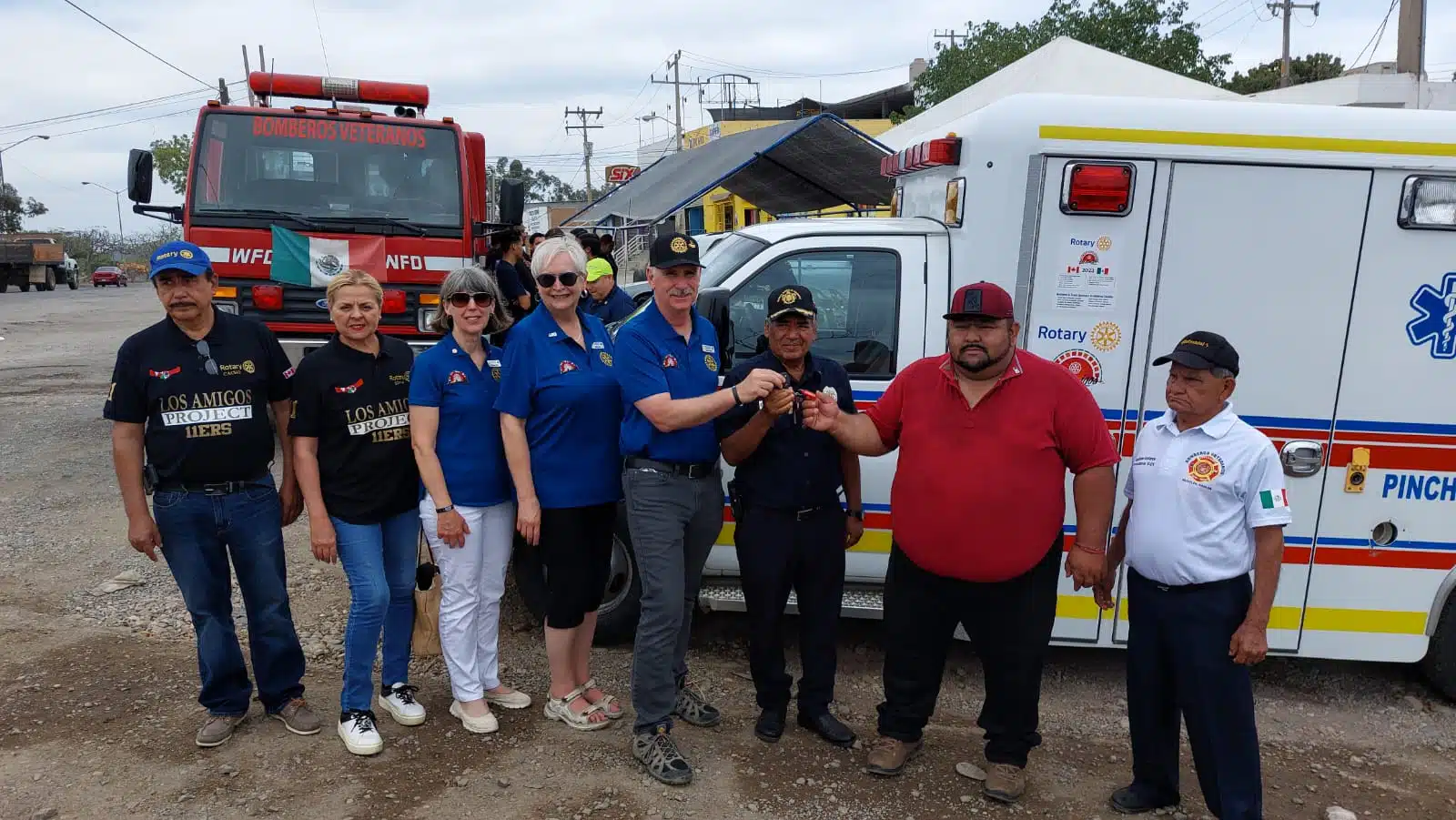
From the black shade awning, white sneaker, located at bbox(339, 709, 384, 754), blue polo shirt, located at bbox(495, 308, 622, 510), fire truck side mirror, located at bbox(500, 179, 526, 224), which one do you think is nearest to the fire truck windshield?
fire truck side mirror, located at bbox(500, 179, 526, 224)

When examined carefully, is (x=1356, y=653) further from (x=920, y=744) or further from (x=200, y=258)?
(x=200, y=258)

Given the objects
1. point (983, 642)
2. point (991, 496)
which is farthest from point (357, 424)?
point (983, 642)

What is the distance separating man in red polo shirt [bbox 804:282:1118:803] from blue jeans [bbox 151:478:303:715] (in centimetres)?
208

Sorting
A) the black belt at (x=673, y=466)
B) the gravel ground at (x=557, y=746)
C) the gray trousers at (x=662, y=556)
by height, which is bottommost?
the gravel ground at (x=557, y=746)

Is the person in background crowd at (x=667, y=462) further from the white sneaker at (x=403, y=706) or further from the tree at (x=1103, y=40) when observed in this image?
the tree at (x=1103, y=40)

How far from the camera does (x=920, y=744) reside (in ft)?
11.8

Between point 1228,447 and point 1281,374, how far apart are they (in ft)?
3.61

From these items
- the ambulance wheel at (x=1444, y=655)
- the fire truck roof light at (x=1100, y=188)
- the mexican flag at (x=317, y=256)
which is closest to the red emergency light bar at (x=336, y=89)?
the mexican flag at (x=317, y=256)

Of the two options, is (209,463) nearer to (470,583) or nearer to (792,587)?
(470,583)

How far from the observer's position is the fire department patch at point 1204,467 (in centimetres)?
287

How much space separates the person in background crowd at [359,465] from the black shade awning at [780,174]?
5.91 m

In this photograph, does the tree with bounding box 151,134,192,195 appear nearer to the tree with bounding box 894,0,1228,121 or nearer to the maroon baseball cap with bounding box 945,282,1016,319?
the tree with bounding box 894,0,1228,121

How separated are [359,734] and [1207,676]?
2978 millimetres

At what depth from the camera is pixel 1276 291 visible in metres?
3.66
